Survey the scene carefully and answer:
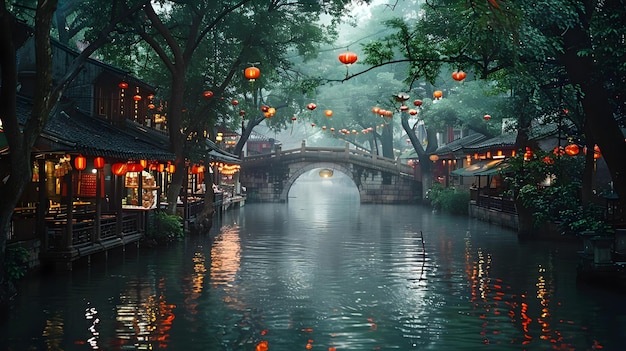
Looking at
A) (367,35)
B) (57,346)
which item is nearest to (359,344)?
(57,346)

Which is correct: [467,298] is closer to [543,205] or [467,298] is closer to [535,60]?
[535,60]

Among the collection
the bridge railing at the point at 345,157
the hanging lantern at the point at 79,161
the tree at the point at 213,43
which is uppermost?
the tree at the point at 213,43

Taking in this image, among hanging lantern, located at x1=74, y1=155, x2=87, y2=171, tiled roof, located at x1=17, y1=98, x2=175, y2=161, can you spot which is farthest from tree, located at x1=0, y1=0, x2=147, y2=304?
hanging lantern, located at x1=74, y1=155, x2=87, y2=171

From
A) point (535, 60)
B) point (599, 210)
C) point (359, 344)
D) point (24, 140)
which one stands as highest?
point (535, 60)

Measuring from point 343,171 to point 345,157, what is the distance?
1319 mm

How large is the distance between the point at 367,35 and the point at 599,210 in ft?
138

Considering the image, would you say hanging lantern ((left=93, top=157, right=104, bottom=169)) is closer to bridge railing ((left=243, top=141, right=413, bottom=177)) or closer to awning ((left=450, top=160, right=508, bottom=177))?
awning ((left=450, top=160, right=508, bottom=177))

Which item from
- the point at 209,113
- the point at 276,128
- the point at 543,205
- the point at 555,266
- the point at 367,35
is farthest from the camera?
the point at 367,35

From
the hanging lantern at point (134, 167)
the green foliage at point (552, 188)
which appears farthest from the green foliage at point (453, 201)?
the hanging lantern at point (134, 167)

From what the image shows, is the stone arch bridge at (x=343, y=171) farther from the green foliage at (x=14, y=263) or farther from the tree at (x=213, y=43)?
the green foliage at (x=14, y=263)

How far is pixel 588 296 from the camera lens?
13.7 metres

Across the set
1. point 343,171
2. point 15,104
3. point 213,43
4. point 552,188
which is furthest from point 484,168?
point 15,104

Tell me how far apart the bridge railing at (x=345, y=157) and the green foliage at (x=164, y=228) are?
28543 mm

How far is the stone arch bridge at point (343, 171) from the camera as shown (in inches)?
1994
